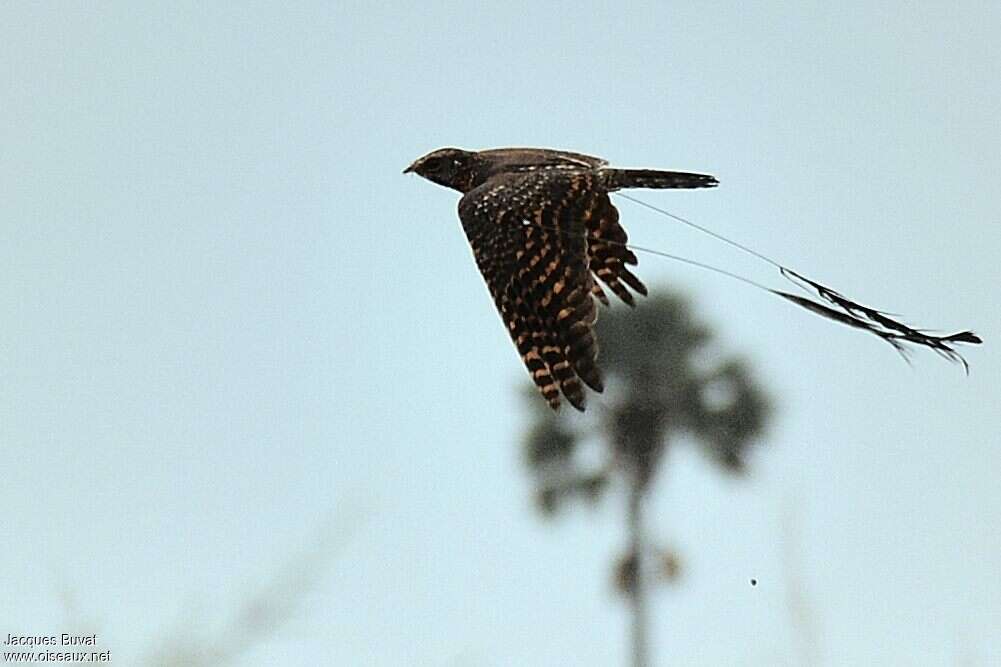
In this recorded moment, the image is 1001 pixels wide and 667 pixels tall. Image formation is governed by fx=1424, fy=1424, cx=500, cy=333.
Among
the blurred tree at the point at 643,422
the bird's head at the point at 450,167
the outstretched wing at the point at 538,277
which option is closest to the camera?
the outstretched wing at the point at 538,277

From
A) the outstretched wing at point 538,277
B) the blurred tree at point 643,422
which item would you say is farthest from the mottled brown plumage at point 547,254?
the blurred tree at point 643,422

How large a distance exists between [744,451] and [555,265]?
0.80 m

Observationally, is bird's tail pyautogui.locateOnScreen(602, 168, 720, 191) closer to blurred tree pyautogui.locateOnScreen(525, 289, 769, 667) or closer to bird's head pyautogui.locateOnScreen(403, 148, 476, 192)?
→ bird's head pyautogui.locateOnScreen(403, 148, 476, 192)

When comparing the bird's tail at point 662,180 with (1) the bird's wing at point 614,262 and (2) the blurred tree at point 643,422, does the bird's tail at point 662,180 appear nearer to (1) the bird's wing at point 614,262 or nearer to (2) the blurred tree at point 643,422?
(1) the bird's wing at point 614,262

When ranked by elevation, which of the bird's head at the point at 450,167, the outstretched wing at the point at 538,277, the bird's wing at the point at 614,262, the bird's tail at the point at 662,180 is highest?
the bird's head at the point at 450,167

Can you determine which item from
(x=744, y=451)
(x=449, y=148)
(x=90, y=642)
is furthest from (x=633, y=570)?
(x=449, y=148)

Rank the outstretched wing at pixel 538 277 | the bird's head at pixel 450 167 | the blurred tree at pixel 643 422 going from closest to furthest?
the outstretched wing at pixel 538 277 < the bird's head at pixel 450 167 < the blurred tree at pixel 643 422

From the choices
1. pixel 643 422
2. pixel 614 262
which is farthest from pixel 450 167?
pixel 643 422

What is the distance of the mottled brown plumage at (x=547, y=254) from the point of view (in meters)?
0.74

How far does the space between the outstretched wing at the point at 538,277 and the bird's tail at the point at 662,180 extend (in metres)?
0.06

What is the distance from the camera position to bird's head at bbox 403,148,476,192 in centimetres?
85

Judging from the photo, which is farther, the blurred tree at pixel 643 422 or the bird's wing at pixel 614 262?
the blurred tree at pixel 643 422

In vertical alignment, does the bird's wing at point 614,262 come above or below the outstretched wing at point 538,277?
above

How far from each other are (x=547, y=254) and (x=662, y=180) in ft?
0.32
